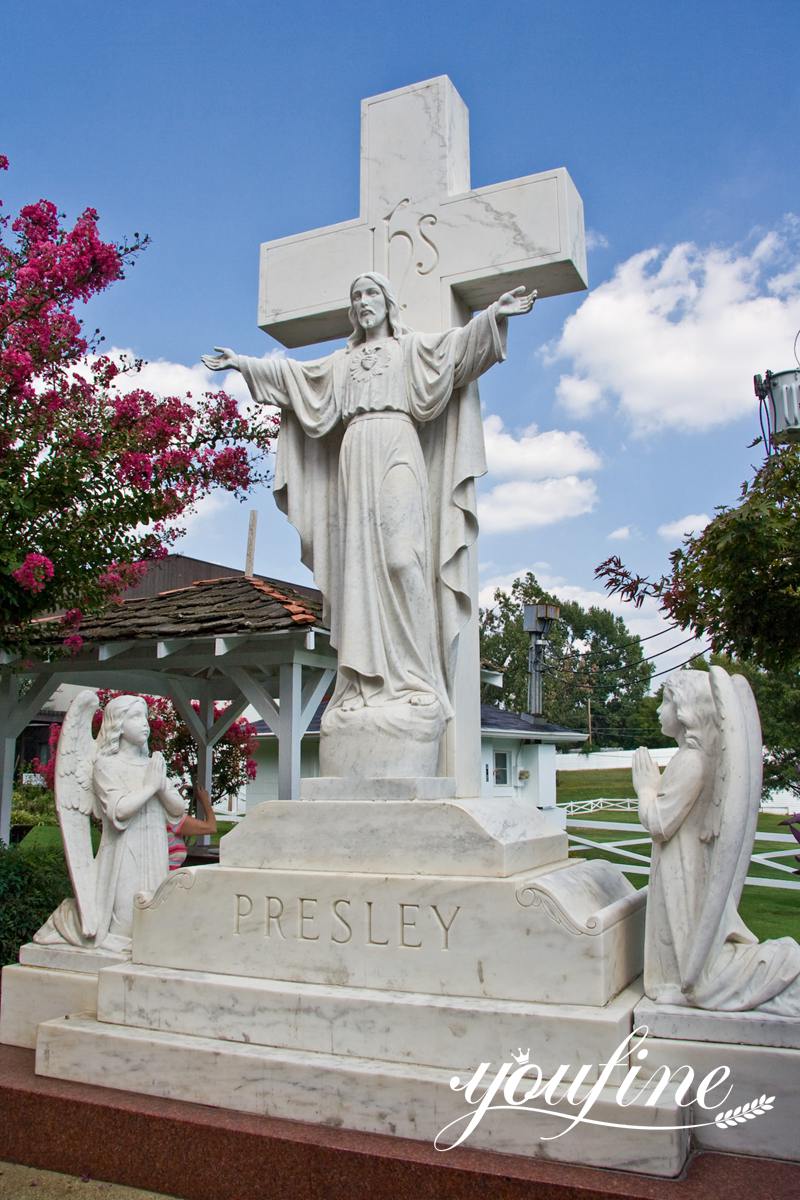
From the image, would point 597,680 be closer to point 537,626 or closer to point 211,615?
point 537,626

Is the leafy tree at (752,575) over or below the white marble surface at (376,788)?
over

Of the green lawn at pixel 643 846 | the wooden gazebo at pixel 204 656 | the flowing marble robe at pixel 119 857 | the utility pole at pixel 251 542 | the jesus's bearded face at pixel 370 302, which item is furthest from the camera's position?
the utility pole at pixel 251 542

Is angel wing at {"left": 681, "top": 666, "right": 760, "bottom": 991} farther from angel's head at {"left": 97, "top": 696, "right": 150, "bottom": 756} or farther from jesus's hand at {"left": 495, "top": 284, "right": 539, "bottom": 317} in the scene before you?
angel's head at {"left": 97, "top": 696, "right": 150, "bottom": 756}

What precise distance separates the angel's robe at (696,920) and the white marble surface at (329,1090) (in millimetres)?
435

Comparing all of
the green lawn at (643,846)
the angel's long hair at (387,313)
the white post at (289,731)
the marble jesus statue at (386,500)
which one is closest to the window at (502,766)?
the green lawn at (643,846)

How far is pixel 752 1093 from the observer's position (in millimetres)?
3016

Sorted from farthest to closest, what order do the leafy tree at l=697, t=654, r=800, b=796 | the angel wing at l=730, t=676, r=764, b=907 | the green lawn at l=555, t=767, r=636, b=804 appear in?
the green lawn at l=555, t=767, r=636, b=804
the leafy tree at l=697, t=654, r=800, b=796
the angel wing at l=730, t=676, r=764, b=907

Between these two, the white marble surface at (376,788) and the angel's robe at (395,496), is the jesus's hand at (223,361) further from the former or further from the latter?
the white marble surface at (376,788)

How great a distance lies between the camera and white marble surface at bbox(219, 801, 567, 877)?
3701mm

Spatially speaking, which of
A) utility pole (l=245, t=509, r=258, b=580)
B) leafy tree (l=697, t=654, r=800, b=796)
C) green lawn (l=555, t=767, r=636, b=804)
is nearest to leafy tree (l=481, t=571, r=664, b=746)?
green lawn (l=555, t=767, r=636, b=804)

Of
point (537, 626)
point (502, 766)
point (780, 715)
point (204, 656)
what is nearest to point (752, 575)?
point (204, 656)

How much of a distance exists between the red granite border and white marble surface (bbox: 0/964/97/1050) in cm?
44

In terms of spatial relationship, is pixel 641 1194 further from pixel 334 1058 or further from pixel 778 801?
pixel 778 801

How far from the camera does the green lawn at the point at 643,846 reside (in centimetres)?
995
